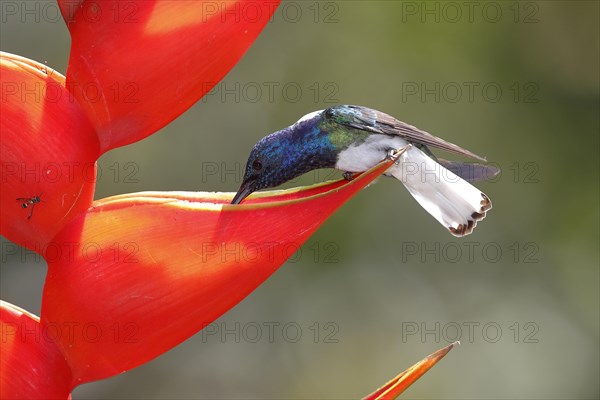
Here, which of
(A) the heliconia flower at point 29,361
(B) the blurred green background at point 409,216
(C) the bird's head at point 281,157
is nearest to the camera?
(A) the heliconia flower at point 29,361

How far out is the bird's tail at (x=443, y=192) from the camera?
1416 millimetres

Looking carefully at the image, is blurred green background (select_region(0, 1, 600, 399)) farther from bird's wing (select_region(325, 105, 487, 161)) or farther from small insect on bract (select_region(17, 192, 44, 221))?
small insect on bract (select_region(17, 192, 44, 221))

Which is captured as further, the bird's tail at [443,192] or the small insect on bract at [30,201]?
the bird's tail at [443,192]

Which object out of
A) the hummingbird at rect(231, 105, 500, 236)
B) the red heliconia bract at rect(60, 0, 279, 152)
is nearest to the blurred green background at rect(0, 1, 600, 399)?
the hummingbird at rect(231, 105, 500, 236)

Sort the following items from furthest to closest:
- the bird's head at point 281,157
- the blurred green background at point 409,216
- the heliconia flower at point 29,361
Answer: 1. the blurred green background at point 409,216
2. the bird's head at point 281,157
3. the heliconia flower at point 29,361

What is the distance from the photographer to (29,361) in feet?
2.10

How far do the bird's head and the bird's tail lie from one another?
13 centimetres

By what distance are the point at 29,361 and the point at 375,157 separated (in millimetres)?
856

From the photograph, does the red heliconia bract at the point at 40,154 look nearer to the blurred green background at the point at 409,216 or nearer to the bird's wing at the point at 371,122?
Answer: the bird's wing at the point at 371,122

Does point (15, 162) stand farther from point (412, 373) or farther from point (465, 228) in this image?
point (465, 228)

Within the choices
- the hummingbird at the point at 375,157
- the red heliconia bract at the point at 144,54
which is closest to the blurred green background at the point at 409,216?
the hummingbird at the point at 375,157

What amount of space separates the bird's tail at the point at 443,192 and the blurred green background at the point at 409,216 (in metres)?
0.62

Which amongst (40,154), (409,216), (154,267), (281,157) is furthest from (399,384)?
(409,216)

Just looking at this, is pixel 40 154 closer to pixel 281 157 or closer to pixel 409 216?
pixel 281 157
